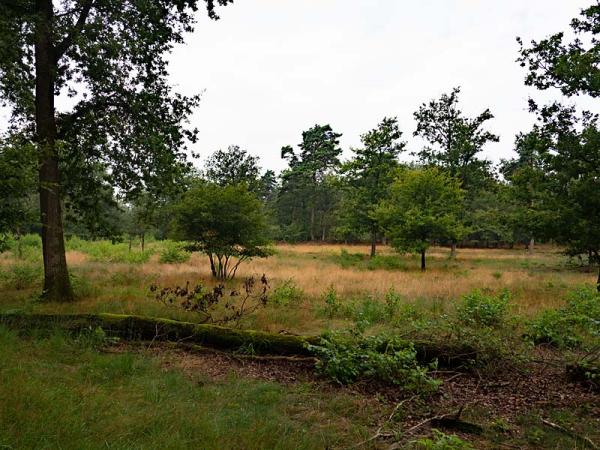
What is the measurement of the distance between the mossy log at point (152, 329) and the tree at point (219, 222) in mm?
8015

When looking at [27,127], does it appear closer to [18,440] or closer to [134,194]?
[134,194]

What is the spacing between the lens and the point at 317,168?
2253 inches

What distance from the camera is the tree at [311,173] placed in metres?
56.8

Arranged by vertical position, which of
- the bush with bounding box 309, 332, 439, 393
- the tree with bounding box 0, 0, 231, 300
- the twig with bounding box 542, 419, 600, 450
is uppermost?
the tree with bounding box 0, 0, 231, 300

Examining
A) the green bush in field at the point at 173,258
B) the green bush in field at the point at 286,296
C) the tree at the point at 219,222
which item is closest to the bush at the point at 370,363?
the green bush in field at the point at 286,296

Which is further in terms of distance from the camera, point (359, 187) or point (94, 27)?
point (359, 187)

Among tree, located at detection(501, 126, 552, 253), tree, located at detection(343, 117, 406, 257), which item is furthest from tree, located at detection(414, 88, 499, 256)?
tree, located at detection(501, 126, 552, 253)

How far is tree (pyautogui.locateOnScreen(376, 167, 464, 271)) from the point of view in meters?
22.4

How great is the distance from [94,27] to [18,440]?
8854mm

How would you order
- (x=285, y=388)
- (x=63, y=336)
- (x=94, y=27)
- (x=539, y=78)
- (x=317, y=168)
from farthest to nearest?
1. (x=317, y=168)
2. (x=539, y=78)
3. (x=94, y=27)
4. (x=63, y=336)
5. (x=285, y=388)

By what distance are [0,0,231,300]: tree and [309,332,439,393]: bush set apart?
647 cm

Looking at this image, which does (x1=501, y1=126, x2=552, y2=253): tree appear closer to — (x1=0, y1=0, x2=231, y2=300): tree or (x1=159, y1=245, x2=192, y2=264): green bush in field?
(x1=0, y1=0, x2=231, y2=300): tree

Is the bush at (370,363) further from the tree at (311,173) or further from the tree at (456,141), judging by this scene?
the tree at (311,173)

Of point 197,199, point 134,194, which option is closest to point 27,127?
point 134,194
